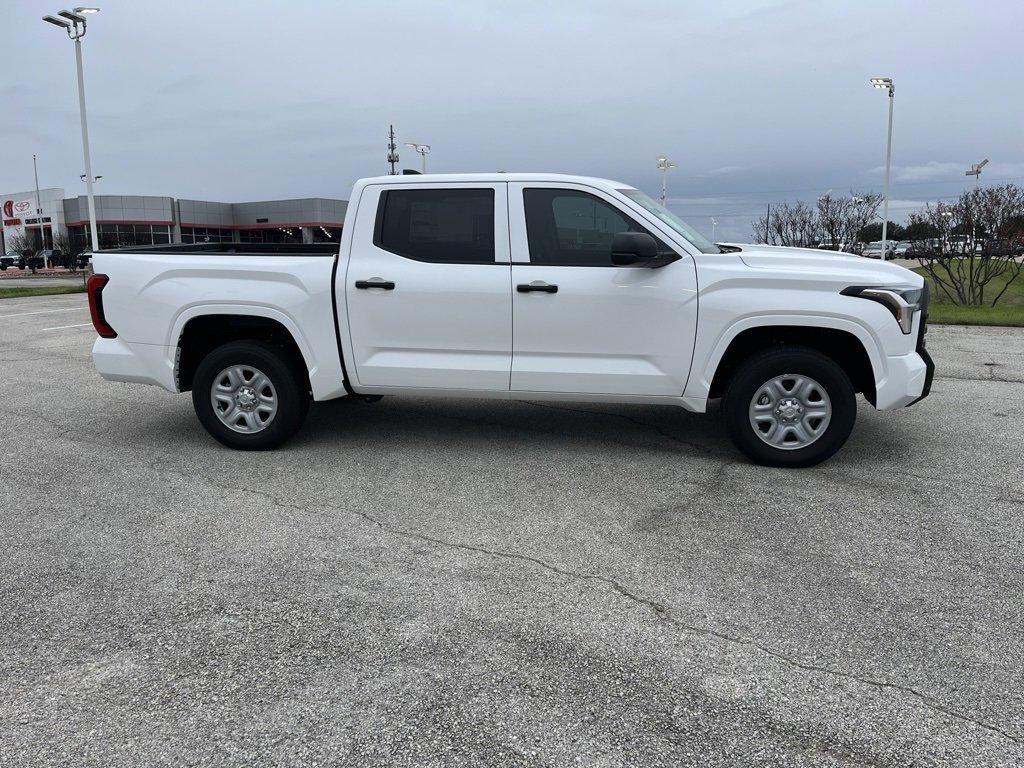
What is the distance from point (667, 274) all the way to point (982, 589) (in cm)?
256

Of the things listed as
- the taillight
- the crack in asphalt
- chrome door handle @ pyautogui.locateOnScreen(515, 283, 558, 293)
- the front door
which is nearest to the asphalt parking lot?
the crack in asphalt

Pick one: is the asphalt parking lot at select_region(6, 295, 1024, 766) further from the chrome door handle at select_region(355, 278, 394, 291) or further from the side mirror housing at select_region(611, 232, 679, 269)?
the side mirror housing at select_region(611, 232, 679, 269)

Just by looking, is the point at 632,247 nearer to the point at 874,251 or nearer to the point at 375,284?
the point at 375,284

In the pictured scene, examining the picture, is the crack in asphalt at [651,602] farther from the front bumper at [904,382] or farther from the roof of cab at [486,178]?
the roof of cab at [486,178]

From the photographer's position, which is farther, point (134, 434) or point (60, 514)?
point (134, 434)

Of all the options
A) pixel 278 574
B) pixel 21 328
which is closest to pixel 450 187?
pixel 278 574

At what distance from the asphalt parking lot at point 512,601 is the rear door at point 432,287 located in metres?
0.66

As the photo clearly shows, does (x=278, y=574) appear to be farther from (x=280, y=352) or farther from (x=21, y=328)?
(x=21, y=328)

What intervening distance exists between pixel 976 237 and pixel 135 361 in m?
17.2

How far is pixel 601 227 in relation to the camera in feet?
18.0

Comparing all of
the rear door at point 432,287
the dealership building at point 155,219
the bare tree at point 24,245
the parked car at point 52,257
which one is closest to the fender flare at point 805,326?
the rear door at point 432,287

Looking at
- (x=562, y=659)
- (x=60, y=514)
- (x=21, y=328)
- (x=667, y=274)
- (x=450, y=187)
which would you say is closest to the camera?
(x=562, y=659)

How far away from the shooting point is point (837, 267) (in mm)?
5363

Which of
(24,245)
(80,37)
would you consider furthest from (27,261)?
(80,37)
